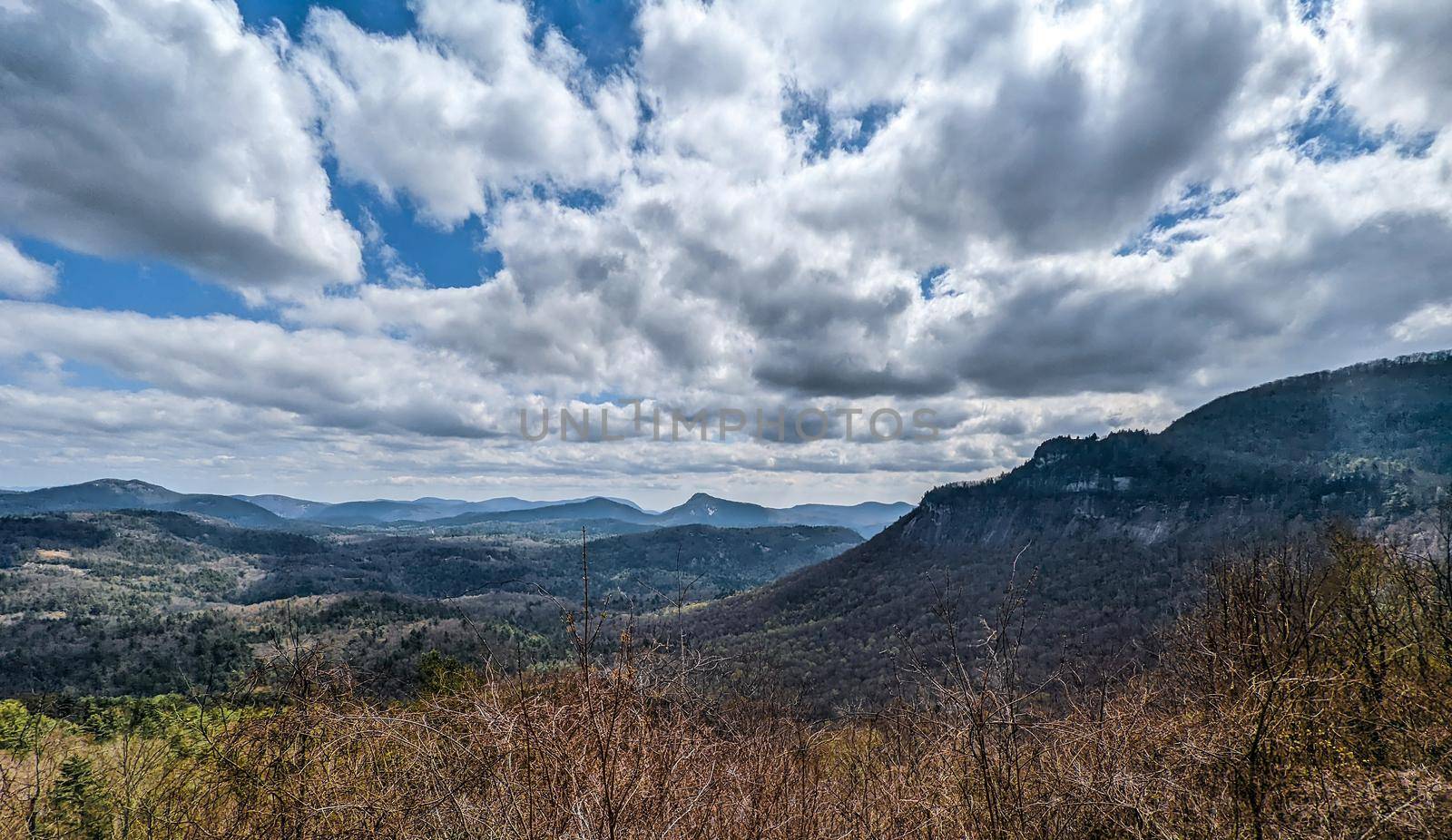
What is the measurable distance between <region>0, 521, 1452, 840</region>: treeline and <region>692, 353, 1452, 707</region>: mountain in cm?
7677

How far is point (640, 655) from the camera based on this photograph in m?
4.84

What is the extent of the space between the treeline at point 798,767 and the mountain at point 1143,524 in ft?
252

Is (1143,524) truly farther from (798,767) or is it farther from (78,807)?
(78,807)

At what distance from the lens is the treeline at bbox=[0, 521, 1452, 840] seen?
375 cm

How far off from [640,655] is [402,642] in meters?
96.6

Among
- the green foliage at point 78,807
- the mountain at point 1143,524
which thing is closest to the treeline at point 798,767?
the green foliage at point 78,807

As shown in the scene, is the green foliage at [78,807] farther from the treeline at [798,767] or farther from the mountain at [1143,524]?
the mountain at [1143,524]

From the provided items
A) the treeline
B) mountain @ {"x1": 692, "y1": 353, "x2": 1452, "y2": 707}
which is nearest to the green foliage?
the treeline

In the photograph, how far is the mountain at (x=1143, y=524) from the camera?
109438mm

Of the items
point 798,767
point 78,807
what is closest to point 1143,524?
point 798,767

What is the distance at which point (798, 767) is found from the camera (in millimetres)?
6516

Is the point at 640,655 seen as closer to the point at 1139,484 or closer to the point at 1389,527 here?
the point at 1389,527

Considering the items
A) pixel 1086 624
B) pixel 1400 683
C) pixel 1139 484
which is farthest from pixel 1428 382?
pixel 1400 683

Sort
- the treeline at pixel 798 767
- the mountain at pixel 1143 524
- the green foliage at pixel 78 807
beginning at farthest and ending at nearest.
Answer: the mountain at pixel 1143 524
the green foliage at pixel 78 807
the treeline at pixel 798 767
